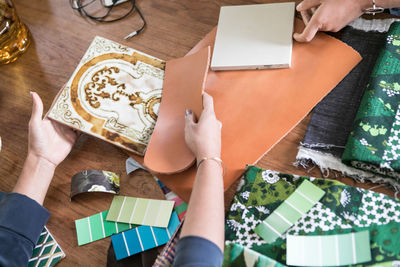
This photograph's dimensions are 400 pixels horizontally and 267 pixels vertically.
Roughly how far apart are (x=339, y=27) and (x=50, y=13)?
99cm

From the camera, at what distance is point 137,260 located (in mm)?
883

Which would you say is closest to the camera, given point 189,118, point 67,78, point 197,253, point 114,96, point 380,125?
point 197,253

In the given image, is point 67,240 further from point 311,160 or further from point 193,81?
point 311,160

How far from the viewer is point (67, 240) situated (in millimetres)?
935

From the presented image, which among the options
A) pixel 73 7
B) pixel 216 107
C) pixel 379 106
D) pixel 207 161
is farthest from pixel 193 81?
pixel 73 7

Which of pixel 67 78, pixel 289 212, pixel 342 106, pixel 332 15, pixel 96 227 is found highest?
pixel 332 15

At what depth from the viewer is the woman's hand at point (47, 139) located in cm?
103

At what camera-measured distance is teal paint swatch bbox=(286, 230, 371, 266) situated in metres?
0.73

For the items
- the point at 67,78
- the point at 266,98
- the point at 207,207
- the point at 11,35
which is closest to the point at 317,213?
the point at 207,207

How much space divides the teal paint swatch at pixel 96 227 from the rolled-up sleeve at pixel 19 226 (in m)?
0.09

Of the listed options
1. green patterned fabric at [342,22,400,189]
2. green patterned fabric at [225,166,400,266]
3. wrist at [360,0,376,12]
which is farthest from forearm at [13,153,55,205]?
wrist at [360,0,376,12]

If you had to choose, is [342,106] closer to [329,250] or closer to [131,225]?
[329,250]

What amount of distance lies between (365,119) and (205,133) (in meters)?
0.36

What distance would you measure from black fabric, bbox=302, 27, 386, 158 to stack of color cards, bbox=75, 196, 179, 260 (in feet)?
1.24
